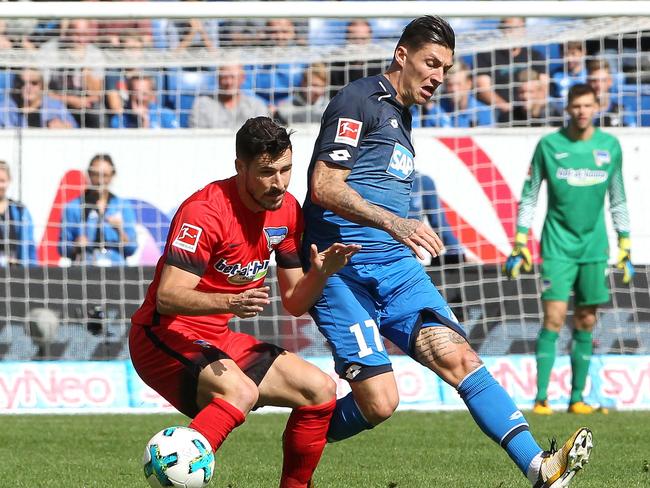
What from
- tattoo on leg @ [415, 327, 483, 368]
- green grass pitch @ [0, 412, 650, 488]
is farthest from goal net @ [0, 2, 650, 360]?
tattoo on leg @ [415, 327, 483, 368]

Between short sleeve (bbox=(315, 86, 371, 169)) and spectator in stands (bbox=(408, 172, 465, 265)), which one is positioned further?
spectator in stands (bbox=(408, 172, 465, 265))

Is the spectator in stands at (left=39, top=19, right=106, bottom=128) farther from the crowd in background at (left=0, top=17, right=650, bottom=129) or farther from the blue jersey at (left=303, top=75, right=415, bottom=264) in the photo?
the blue jersey at (left=303, top=75, right=415, bottom=264)

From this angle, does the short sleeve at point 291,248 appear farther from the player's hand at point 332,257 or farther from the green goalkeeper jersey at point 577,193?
the green goalkeeper jersey at point 577,193

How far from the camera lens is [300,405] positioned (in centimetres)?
587

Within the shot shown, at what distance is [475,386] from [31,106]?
31.8 ft

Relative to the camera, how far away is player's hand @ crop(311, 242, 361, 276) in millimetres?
5434

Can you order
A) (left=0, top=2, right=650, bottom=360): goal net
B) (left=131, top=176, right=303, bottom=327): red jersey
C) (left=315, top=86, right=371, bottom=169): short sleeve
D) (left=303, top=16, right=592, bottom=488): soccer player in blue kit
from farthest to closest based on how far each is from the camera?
(left=0, top=2, right=650, bottom=360): goal net < (left=315, top=86, right=371, bottom=169): short sleeve < (left=303, top=16, right=592, bottom=488): soccer player in blue kit < (left=131, top=176, right=303, bottom=327): red jersey

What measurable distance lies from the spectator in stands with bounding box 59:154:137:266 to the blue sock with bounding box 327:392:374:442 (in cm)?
705

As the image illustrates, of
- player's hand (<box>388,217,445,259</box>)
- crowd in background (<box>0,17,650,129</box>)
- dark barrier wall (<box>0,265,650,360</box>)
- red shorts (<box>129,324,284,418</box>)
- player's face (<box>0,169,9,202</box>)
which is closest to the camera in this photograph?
player's hand (<box>388,217,445,259</box>)

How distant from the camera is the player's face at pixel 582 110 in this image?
10.5m

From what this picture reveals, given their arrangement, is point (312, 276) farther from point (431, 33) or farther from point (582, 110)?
point (582, 110)

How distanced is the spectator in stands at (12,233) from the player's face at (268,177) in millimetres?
7563

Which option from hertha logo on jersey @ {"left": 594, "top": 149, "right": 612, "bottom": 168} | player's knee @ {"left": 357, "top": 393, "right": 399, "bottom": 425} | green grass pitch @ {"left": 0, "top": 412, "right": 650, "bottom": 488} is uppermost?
hertha logo on jersey @ {"left": 594, "top": 149, "right": 612, "bottom": 168}

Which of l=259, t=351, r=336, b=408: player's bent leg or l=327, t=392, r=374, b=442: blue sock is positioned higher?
l=259, t=351, r=336, b=408: player's bent leg
